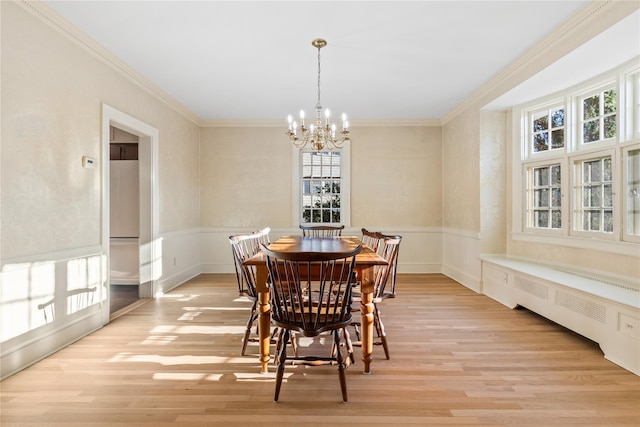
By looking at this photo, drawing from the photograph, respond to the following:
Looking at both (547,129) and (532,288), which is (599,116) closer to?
(547,129)

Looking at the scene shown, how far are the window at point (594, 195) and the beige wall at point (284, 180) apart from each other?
2.57 m

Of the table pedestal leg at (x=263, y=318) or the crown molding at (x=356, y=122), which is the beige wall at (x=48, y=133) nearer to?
the table pedestal leg at (x=263, y=318)

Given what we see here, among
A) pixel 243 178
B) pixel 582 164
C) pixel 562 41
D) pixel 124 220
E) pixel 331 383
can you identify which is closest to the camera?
pixel 331 383

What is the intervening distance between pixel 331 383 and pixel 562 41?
352 cm

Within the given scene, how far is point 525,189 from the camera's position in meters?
4.64

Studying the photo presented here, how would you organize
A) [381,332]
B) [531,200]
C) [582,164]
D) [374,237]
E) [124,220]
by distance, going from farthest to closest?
[124,220] < [531,200] < [582,164] < [374,237] < [381,332]

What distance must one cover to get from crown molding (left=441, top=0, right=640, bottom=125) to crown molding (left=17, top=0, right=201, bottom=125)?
428 centimetres

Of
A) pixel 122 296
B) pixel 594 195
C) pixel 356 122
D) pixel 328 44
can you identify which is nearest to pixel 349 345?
pixel 328 44

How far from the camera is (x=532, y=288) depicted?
3.71m

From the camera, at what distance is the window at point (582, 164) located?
10.7 ft

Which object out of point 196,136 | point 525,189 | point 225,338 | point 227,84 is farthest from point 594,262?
point 196,136

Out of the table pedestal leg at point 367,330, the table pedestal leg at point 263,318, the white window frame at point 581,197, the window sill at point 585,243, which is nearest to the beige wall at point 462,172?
the window sill at point 585,243

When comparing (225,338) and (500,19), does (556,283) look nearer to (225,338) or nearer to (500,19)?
(500,19)

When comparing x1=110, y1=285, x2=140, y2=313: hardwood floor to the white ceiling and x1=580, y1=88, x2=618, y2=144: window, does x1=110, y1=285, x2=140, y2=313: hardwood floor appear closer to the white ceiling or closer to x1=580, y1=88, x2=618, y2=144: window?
the white ceiling
